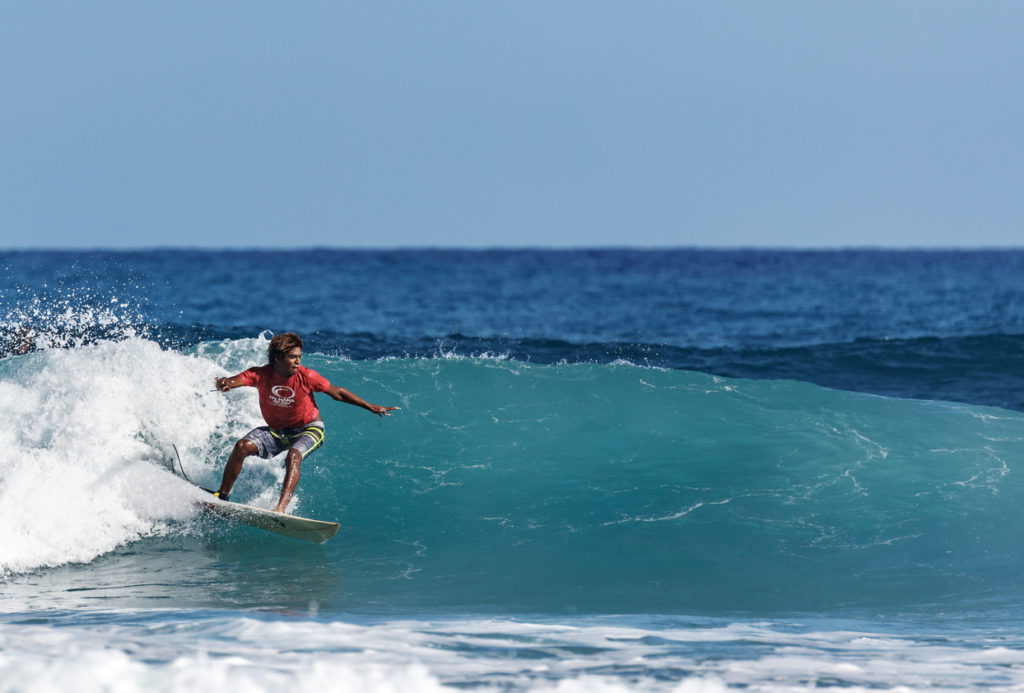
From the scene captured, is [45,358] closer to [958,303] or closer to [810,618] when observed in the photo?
[810,618]

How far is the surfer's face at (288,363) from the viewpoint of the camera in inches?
341

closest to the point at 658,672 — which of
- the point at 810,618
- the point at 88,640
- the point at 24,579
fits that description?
the point at 810,618

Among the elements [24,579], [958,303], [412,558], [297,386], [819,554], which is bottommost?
[24,579]

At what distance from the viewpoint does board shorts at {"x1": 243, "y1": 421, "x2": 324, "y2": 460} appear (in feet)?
29.7

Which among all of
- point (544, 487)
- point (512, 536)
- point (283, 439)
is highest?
→ point (283, 439)

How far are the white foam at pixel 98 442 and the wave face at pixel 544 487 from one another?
0.03 meters

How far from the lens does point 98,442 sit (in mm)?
10008

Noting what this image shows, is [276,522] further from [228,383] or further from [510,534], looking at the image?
[510,534]

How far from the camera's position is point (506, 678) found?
18.5 feet

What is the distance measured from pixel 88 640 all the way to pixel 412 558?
3526 millimetres

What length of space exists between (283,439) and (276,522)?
780mm

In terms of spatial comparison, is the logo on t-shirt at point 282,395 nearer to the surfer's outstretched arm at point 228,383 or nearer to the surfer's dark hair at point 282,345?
the surfer's dark hair at point 282,345

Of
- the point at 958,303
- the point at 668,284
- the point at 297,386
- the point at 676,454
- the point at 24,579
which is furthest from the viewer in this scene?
the point at 668,284

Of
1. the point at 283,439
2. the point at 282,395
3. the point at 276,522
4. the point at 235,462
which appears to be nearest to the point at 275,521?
the point at 276,522
